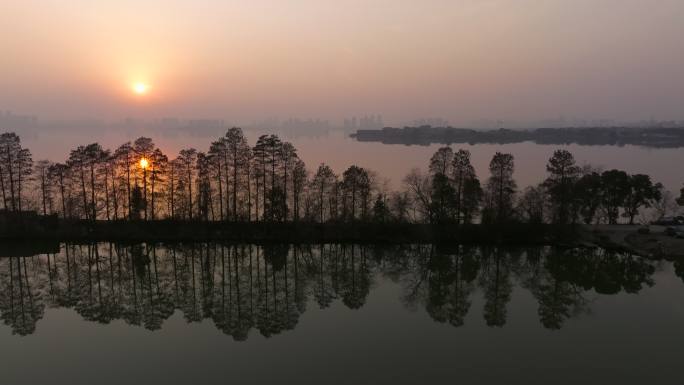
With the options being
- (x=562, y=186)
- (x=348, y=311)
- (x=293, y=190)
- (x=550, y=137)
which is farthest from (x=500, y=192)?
(x=550, y=137)

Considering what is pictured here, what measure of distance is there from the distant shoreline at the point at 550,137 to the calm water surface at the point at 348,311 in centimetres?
11278

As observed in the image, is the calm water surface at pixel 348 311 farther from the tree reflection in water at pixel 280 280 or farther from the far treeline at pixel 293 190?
the far treeline at pixel 293 190

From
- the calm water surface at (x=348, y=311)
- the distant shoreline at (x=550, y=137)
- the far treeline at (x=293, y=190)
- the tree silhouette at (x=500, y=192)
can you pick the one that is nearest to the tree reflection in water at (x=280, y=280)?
the calm water surface at (x=348, y=311)

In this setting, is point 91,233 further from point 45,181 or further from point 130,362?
point 130,362

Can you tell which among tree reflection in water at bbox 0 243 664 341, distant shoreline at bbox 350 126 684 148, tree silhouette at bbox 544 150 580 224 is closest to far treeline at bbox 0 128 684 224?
tree silhouette at bbox 544 150 580 224

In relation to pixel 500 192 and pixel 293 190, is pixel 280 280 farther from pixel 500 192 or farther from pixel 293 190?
pixel 500 192

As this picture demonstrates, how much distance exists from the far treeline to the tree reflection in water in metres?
2.88

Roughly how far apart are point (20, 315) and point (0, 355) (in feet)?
12.3

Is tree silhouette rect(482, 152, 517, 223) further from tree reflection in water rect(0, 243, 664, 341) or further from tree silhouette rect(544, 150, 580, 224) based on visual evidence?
tree silhouette rect(544, 150, 580, 224)

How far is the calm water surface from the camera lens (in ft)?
42.3

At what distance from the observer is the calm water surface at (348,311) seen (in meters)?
12.9

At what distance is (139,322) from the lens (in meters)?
16.4

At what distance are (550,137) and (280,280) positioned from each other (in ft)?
473

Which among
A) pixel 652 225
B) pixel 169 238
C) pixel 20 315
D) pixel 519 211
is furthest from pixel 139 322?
pixel 652 225
